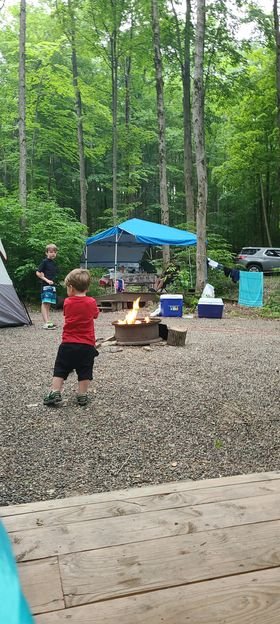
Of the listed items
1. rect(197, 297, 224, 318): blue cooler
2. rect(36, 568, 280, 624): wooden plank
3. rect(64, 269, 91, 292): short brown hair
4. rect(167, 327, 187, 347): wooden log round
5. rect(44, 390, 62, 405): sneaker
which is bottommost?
rect(197, 297, 224, 318): blue cooler

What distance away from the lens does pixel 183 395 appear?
4.82 meters

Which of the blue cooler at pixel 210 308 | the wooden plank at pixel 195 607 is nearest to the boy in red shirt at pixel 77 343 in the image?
the wooden plank at pixel 195 607

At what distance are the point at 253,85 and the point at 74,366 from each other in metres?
18.6

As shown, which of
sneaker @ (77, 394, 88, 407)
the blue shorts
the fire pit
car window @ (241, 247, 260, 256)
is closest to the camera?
sneaker @ (77, 394, 88, 407)

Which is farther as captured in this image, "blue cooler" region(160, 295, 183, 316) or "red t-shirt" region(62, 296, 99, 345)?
"blue cooler" region(160, 295, 183, 316)

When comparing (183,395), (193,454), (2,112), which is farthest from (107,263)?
(193,454)

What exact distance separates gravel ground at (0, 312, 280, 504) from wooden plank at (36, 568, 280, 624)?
4.75ft

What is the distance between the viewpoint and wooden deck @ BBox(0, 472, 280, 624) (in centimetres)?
142

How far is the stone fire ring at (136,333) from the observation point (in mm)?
7355

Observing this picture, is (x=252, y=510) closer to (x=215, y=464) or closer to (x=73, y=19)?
(x=215, y=464)

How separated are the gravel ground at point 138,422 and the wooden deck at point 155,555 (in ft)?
2.92

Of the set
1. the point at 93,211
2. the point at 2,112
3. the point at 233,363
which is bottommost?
the point at 233,363

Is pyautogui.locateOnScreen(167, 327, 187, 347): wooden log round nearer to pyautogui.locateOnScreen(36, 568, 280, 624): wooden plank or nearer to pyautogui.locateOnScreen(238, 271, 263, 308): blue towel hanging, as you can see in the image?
pyautogui.locateOnScreen(36, 568, 280, 624): wooden plank

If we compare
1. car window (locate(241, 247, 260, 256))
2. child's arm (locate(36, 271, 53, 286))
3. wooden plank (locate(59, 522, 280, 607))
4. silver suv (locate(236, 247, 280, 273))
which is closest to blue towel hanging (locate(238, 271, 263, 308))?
child's arm (locate(36, 271, 53, 286))
